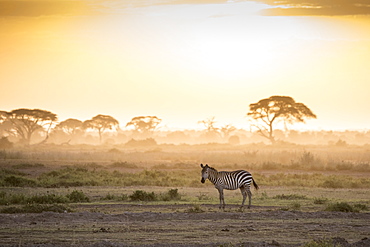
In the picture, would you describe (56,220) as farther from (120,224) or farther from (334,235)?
(334,235)

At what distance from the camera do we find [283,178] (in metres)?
35.0

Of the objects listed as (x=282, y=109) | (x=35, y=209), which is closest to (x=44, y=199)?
(x=35, y=209)

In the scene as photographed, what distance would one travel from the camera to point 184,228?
51.6 ft

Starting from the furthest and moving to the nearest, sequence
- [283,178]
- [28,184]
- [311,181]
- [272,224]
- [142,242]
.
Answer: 1. [283,178]
2. [311,181]
3. [28,184]
4. [272,224]
5. [142,242]

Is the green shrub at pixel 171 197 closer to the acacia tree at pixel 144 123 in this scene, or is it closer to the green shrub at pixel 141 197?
the green shrub at pixel 141 197

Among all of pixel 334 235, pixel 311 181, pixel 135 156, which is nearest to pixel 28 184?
pixel 311 181

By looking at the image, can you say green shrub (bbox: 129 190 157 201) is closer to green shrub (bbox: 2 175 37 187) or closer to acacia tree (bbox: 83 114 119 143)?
green shrub (bbox: 2 175 37 187)

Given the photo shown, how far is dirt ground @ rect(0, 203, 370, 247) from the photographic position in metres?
13.6

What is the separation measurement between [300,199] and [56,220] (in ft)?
37.2

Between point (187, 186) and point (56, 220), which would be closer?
point (56, 220)

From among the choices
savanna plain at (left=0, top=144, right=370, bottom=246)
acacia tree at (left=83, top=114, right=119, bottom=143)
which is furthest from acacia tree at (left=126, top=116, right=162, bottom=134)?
savanna plain at (left=0, top=144, right=370, bottom=246)

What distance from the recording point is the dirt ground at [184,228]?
44.5 feet

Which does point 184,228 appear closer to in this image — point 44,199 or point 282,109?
point 44,199

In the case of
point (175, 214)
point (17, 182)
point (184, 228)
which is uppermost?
point (17, 182)
